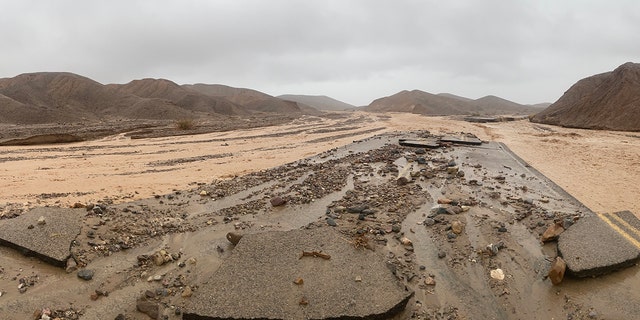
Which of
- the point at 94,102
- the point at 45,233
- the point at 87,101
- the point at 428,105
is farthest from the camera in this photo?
the point at 428,105

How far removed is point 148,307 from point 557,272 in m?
4.07

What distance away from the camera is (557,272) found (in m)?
3.91

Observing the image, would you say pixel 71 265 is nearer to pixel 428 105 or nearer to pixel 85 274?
pixel 85 274

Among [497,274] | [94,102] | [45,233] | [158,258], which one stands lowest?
[497,274]

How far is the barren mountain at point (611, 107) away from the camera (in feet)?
76.6

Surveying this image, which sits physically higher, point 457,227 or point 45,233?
point 45,233

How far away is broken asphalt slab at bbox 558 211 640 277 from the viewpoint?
13.1ft

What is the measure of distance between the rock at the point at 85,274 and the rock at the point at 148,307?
752mm

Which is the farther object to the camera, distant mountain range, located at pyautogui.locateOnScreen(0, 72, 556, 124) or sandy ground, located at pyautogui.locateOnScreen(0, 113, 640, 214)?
distant mountain range, located at pyautogui.locateOnScreen(0, 72, 556, 124)

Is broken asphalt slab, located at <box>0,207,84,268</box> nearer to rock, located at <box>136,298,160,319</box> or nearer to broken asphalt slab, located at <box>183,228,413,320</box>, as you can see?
rock, located at <box>136,298,160,319</box>

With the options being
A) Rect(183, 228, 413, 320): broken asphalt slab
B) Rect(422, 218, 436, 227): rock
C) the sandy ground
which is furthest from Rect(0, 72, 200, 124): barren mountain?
Rect(422, 218, 436, 227): rock

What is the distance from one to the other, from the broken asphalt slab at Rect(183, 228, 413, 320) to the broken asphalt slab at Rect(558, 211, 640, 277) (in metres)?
2.07

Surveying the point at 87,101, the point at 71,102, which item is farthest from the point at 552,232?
the point at 87,101

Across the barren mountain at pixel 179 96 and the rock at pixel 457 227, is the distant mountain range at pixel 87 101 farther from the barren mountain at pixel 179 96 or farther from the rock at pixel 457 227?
the rock at pixel 457 227
